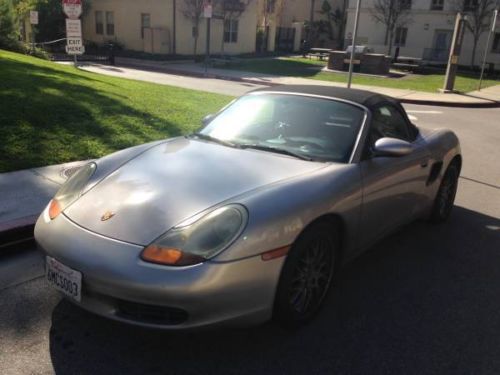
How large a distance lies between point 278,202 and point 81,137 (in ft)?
15.9

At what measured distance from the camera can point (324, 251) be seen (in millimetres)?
3227

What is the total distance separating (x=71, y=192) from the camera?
331 centimetres

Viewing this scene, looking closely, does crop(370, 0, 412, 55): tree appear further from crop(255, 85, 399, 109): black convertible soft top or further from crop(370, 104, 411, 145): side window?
crop(255, 85, 399, 109): black convertible soft top

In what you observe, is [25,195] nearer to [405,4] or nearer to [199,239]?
[199,239]

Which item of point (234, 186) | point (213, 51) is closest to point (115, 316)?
point (234, 186)

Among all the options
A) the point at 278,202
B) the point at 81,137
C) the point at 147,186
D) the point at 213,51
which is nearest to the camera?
the point at 278,202

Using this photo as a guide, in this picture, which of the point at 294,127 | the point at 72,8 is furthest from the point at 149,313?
the point at 72,8

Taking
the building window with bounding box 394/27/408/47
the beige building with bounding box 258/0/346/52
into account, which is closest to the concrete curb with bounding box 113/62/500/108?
the beige building with bounding box 258/0/346/52

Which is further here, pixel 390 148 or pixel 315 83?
pixel 315 83

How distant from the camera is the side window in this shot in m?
3.95

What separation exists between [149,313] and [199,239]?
46 cm

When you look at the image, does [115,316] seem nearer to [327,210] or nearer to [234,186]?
[234,186]

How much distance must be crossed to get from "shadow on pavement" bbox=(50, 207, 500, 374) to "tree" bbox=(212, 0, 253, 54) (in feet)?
99.3

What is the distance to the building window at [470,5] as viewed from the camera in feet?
116
